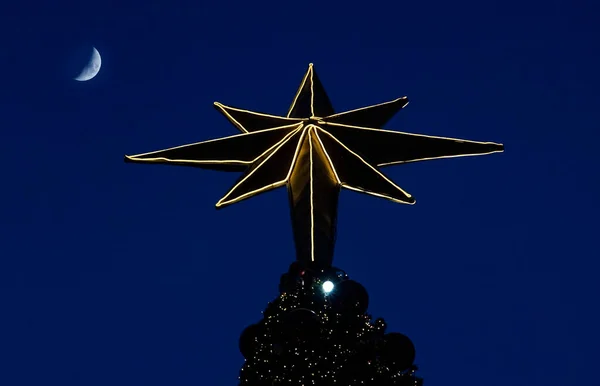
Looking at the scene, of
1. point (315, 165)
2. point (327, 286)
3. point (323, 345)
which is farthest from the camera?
point (315, 165)

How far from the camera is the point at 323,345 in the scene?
13.9 metres

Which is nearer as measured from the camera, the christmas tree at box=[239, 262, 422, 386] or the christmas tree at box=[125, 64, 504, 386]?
the christmas tree at box=[239, 262, 422, 386]

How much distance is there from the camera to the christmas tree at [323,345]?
13703 millimetres

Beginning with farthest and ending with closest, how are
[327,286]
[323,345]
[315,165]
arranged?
1. [315,165]
2. [327,286]
3. [323,345]

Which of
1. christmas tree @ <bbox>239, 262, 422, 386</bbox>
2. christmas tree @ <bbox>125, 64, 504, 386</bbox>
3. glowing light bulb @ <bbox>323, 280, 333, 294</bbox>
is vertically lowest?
christmas tree @ <bbox>239, 262, 422, 386</bbox>

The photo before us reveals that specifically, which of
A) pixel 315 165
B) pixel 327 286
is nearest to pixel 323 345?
pixel 327 286

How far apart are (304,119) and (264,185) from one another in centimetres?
155

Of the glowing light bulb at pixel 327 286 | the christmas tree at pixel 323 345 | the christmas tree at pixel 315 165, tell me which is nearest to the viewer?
the christmas tree at pixel 323 345

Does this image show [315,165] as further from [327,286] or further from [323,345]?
[323,345]

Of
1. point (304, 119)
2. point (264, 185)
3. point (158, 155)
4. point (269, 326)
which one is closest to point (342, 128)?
point (304, 119)

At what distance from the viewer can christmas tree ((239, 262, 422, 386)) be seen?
13.7m

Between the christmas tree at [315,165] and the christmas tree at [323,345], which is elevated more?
the christmas tree at [315,165]

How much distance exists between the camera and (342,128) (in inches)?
690

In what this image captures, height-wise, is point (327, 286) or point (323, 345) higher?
point (327, 286)
